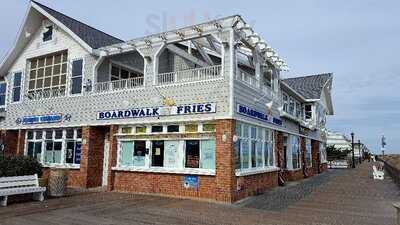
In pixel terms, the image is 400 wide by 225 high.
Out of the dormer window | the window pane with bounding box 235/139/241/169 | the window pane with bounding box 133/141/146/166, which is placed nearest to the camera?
the window pane with bounding box 235/139/241/169

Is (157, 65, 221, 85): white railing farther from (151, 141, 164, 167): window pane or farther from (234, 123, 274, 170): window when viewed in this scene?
(151, 141, 164, 167): window pane

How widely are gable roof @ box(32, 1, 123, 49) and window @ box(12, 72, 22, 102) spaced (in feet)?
13.6

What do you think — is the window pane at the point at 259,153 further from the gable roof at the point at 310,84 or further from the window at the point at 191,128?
the gable roof at the point at 310,84

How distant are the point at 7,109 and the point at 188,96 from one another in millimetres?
12348

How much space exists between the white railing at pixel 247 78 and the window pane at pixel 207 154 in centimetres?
261

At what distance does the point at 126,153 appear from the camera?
50.3 feet

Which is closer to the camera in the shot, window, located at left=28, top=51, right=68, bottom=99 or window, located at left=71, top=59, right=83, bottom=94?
window, located at left=71, top=59, right=83, bottom=94

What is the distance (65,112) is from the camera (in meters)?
17.6

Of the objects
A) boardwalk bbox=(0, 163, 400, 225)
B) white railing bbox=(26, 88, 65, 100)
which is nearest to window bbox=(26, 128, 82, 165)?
white railing bbox=(26, 88, 65, 100)

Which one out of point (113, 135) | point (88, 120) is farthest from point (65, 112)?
point (113, 135)

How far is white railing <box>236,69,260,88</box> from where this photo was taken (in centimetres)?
1399

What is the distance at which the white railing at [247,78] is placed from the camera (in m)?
14.0

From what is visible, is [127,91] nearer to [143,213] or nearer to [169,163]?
[169,163]

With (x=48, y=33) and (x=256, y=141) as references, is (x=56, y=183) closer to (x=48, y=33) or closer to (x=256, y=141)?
(x=256, y=141)
